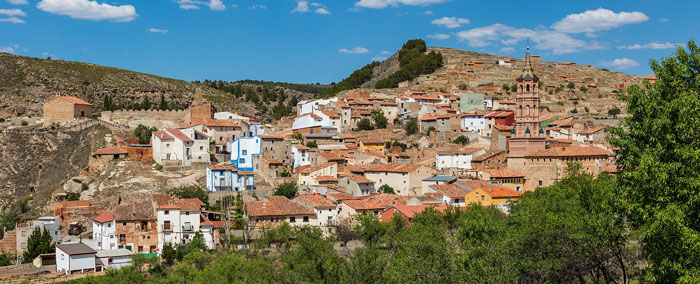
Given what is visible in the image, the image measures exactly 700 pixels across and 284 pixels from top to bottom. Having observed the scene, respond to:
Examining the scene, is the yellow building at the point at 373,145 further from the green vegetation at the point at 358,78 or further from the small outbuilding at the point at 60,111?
the green vegetation at the point at 358,78

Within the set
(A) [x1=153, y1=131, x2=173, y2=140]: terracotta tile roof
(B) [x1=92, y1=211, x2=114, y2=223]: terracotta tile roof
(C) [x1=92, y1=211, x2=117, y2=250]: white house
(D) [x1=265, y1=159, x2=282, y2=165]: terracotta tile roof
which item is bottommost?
(C) [x1=92, y1=211, x2=117, y2=250]: white house

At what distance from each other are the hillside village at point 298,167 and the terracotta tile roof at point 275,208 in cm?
7

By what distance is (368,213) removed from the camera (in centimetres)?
3819

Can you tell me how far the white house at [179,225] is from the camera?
38688 mm

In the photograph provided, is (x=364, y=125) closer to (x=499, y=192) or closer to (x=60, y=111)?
(x=499, y=192)

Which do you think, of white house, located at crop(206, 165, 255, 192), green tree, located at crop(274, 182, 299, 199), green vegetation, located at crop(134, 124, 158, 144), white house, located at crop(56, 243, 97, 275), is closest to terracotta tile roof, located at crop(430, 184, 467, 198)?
green tree, located at crop(274, 182, 299, 199)

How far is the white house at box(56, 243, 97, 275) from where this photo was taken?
36.2 metres

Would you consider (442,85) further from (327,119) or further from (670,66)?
(670,66)

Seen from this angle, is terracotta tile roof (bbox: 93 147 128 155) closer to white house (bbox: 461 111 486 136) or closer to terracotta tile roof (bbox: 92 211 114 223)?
terracotta tile roof (bbox: 92 211 114 223)

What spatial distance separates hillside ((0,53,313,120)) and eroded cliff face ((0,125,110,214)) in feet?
56.0

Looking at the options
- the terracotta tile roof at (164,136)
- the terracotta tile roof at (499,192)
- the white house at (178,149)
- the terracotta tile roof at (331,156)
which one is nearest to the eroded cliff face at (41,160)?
the white house at (178,149)

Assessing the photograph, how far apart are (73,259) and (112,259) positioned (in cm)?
198

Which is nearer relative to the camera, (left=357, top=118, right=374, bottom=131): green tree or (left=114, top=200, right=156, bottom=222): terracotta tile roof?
(left=114, top=200, right=156, bottom=222): terracotta tile roof

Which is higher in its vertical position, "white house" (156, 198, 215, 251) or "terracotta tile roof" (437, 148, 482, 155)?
"terracotta tile roof" (437, 148, 482, 155)
